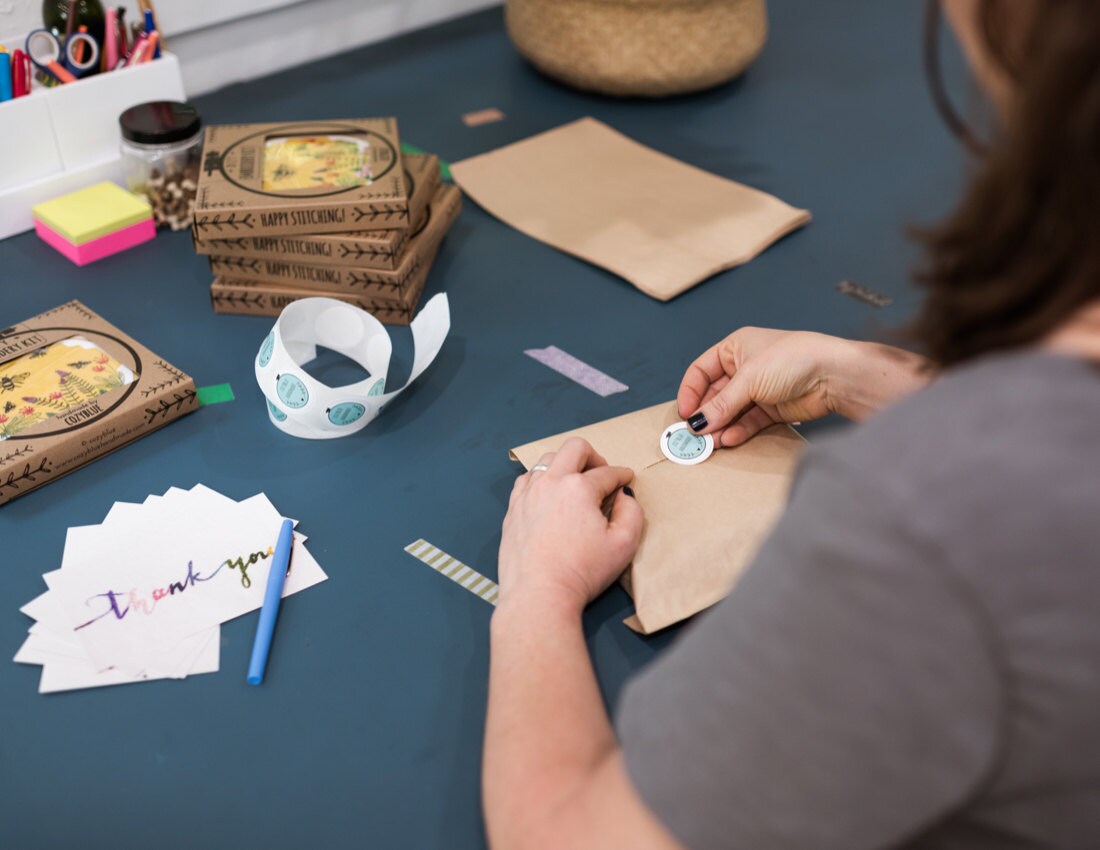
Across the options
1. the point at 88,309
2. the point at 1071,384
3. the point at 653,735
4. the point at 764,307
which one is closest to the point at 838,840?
the point at 653,735

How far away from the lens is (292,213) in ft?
3.66

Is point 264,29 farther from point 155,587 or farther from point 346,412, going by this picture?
point 155,587

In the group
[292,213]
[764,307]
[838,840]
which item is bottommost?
[764,307]

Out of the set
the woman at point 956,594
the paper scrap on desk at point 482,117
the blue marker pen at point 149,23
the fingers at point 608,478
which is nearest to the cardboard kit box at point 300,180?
the blue marker pen at point 149,23

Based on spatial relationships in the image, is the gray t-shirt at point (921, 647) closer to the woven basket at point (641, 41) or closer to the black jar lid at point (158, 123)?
the black jar lid at point (158, 123)

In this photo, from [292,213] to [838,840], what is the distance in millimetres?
865

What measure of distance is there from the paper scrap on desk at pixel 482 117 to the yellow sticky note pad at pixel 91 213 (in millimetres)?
498

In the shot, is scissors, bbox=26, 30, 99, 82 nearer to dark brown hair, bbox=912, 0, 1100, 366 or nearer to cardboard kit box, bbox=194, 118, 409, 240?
cardboard kit box, bbox=194, 118, 409, 240

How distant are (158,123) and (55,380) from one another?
15.9 inches

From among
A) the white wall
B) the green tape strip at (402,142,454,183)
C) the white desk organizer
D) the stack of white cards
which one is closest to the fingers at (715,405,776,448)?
the stack of white cards

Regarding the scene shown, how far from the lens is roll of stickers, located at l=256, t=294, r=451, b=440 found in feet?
3.18

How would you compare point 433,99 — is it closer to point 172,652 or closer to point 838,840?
point 172,652

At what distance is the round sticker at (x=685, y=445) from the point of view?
0.93m

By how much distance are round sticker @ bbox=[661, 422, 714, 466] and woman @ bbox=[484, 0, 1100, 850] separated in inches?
16.7
